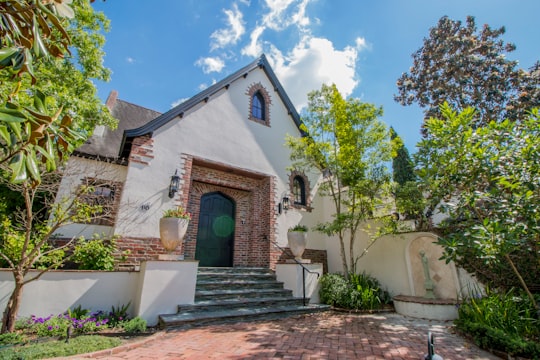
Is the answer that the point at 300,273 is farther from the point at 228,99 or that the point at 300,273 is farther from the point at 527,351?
the point at 228,99

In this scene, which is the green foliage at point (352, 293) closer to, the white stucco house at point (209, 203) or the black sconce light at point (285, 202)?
the white stucco house at point (209, 203)

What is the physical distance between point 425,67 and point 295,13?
948 cm

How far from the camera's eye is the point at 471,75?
11445mm

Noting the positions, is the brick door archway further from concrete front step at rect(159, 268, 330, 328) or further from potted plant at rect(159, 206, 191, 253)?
potted plant at rect(159, 206, 191, 253)

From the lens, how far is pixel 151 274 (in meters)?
5.11

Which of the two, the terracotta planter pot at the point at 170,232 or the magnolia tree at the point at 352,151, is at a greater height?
the magnolia tree at the point at 352,151

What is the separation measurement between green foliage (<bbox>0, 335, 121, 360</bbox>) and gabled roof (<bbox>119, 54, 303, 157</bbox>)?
4.92 m

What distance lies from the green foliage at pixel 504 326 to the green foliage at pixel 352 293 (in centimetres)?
215

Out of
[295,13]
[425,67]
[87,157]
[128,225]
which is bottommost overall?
[128,225]

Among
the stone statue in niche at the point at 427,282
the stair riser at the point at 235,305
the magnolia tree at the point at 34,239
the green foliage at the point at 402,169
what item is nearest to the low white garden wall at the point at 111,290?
the stair riser at the point at 235,305

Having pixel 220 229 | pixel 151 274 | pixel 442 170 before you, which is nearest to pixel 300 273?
pixel 220 229

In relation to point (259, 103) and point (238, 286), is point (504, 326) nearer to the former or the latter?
point (238, 286)

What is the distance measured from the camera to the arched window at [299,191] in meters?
9.84

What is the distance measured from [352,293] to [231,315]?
3405 millimetres
